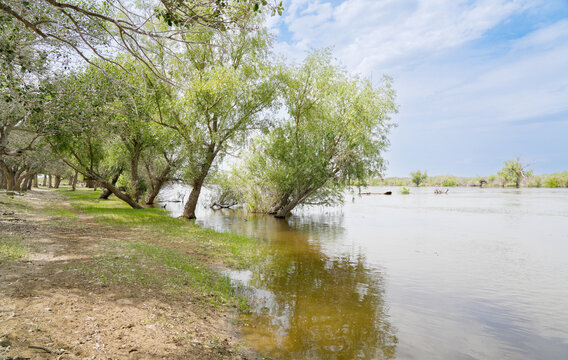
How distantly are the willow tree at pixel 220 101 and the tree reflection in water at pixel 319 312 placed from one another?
12565 millimetres

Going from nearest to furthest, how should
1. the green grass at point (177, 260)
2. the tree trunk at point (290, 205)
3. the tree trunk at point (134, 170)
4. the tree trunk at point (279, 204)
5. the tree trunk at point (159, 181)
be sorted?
the green grass at point (177, 260) < the tree trunk at point (134, 170) < the tree trunk at point (159, 181) < the tree trunk at point (290, 205) < the tree trunk at point (279, 204)

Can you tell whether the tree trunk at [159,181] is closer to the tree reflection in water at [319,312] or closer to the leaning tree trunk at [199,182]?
the leaning tree trunk at [199,182]

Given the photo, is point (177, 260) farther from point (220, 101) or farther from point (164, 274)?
point (220, 101)

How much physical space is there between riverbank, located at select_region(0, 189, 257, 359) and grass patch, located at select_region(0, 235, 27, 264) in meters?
0.02

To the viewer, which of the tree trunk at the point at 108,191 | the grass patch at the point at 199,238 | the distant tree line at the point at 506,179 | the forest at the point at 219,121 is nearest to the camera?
the grass patch at the point at 199,238

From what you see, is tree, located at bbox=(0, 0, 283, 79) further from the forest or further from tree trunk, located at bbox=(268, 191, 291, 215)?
tree trunk, located at bbox=(268, 191, 291, 215)

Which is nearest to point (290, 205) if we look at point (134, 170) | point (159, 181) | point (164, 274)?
point (159, 181)

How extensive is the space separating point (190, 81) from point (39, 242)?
14.1 metres

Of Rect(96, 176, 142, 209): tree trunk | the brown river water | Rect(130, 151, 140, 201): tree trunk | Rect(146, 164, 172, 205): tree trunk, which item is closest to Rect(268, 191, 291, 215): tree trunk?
Rect(146, 164, 172, 205): tree trunk

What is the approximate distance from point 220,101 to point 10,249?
48.2ft

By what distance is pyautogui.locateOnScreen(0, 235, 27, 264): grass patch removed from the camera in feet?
27.3

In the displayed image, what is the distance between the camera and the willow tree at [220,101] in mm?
20984

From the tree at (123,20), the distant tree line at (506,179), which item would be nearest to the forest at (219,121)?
the tree at (123,20)

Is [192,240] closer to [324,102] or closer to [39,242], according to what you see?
[39,242]
